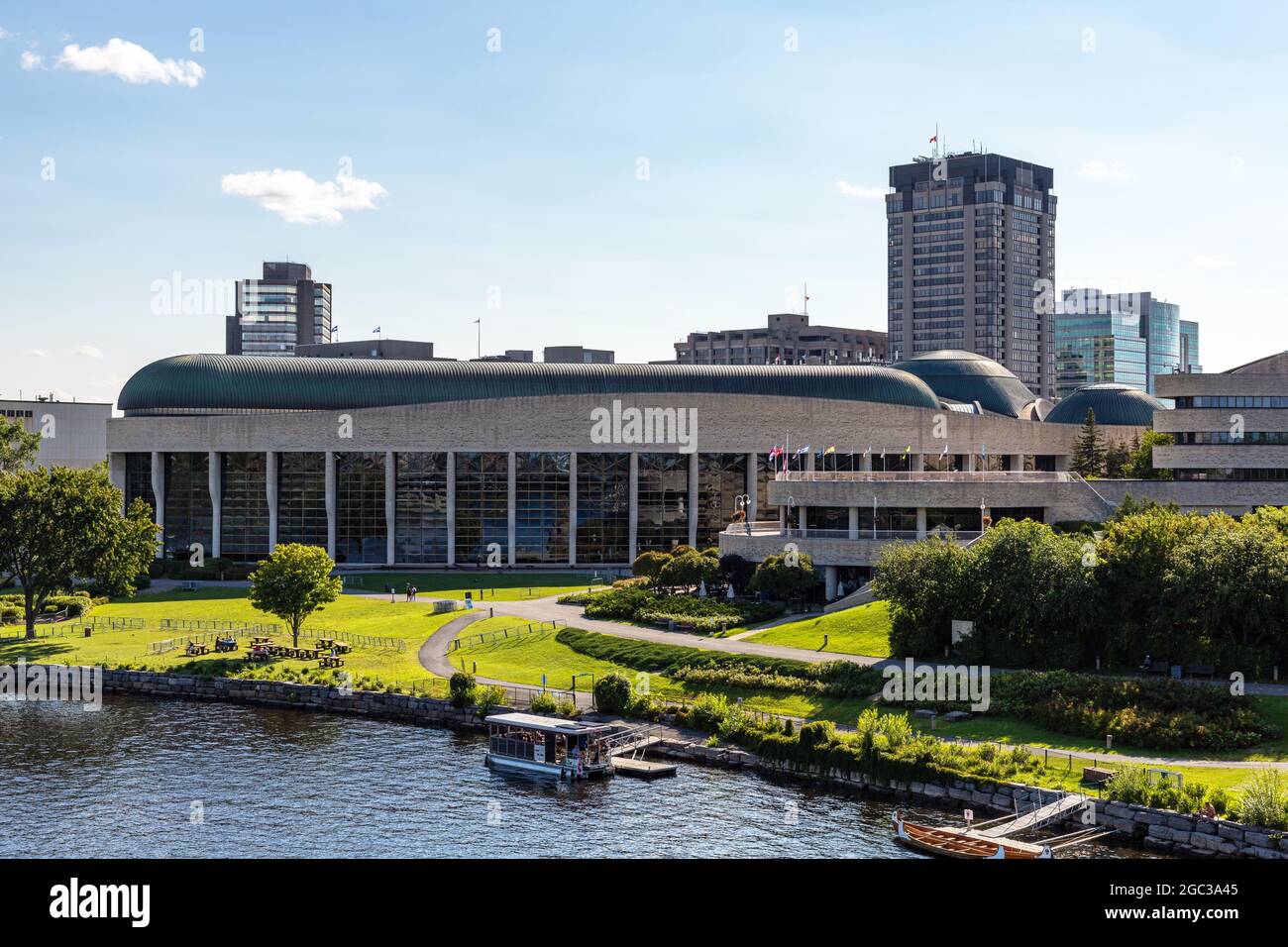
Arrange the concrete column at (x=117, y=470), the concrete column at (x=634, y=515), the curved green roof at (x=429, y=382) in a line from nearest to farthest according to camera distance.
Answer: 1. the concrete column at (x=634, y=515)
2. the concrete column at (x=117, y=470)
3. the curved green roof at (x=429, y=382)

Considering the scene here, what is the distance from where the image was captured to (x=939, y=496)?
284 ft

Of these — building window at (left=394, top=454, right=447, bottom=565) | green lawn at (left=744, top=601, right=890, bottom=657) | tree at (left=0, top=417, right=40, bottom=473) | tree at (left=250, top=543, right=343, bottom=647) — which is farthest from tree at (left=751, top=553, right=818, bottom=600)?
tree at (left=0, top=417, right=40, bottom=473)

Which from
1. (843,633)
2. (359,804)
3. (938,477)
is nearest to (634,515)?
(938,477)

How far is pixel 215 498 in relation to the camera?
388 feet

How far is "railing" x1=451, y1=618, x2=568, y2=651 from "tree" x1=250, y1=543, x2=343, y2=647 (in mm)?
8156

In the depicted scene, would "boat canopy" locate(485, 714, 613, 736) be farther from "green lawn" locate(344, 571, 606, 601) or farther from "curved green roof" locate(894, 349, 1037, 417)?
"curved green roof" locate(894, 349, 1037, 417)

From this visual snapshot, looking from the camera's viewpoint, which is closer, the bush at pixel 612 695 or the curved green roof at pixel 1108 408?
the bush at pixel 612 695

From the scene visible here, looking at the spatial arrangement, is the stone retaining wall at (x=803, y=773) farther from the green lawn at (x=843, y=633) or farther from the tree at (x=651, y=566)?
the tree at (x=651, y=566)

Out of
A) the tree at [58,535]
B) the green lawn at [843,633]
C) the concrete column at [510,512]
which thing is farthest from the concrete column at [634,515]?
the tree at [58,535]

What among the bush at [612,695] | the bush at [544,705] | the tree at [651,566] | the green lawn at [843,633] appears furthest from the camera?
the tree at [651,566]

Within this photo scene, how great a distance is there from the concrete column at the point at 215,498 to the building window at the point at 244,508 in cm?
38

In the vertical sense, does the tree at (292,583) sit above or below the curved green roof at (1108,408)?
below

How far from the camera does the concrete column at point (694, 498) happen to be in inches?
4645
